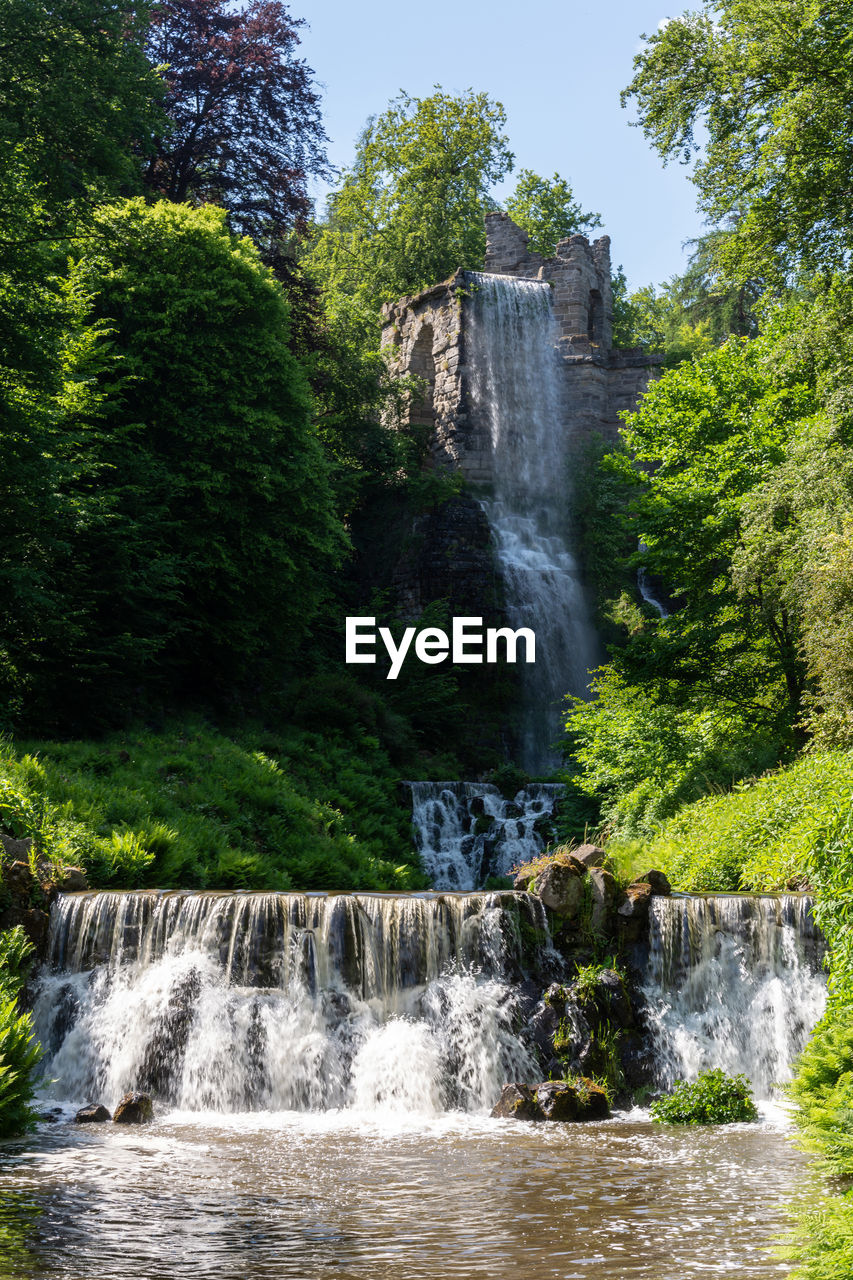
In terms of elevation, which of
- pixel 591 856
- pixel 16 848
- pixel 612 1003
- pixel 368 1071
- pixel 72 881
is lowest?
pixel 368 1071

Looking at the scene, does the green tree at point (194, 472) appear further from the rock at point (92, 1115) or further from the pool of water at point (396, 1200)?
the pool of water at point (396, 1200)

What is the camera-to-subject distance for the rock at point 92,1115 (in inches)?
388

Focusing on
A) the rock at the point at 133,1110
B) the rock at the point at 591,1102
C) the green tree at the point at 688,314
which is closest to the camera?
the rock at the point at 133,1110

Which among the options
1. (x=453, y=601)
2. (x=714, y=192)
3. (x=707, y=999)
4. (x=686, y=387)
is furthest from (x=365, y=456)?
(x=707, y=999)

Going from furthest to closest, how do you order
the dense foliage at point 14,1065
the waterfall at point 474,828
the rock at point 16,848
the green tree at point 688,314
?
1. the green tree at point 688,314
2. the waterfall at point 474,828
3. the rock at point 16,848
4. the dense foliage at point 14,1065

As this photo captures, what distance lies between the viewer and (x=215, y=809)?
61.8 ft

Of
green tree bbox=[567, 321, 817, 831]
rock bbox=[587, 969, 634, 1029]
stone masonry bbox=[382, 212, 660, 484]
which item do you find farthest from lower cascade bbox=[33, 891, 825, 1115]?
stone masonry bbox=[382, 212, 660, 484]

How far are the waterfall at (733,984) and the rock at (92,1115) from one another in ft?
17.0

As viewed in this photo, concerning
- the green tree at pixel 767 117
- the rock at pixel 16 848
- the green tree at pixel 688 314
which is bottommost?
the rock at pixel 16 848

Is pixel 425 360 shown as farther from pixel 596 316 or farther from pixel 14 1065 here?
pixel 14 1065

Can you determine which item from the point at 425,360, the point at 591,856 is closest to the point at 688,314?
the point at 425,360

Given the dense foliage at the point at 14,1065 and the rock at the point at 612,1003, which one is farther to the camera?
the rock at the point at 612,1003

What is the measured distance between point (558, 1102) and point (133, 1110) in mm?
3696

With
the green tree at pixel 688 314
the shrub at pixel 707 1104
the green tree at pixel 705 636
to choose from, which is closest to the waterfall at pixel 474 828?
the green tree at pixel 705 636
